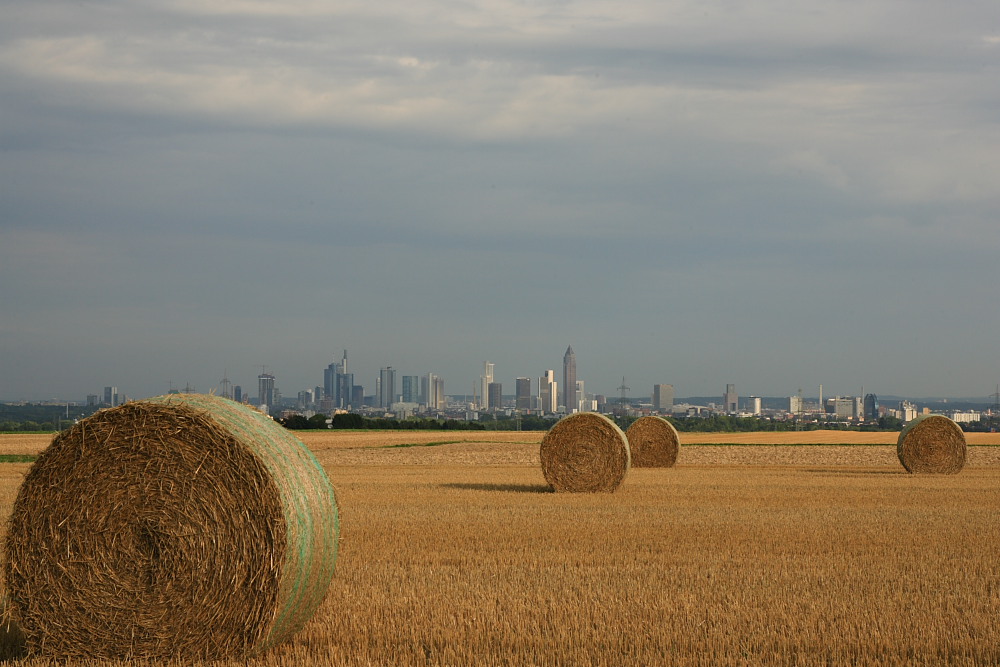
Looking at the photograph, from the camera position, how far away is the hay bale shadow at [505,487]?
23.7m

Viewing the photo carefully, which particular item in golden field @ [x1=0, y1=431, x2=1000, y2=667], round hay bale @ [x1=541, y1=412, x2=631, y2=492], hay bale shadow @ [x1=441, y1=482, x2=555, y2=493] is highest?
round hay bale @ [x1=541, y1=412, x2=631, y2=492]

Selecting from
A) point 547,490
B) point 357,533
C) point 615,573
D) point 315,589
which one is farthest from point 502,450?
point 315,589

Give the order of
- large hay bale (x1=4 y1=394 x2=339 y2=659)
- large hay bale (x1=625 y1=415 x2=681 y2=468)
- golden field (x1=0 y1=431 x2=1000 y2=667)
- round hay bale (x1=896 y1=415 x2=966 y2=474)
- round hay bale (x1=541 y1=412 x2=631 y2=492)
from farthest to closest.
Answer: large hay bale (x1=625 y1=415 x2=681 y2=468), round hay bale (x1=896 y1=415 x2=966 y2=474), round hay bale (x1=541 y1=412 x2=631 y2=492), golden field (x1=0 y1=431 x2=1000 y2=667), large hay bale (x1=4 y1=394 x2=339 y2=659)

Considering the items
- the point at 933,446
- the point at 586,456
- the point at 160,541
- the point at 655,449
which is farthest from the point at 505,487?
the point at 160,541

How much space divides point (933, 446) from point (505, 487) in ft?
42.3

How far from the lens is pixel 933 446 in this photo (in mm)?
30344

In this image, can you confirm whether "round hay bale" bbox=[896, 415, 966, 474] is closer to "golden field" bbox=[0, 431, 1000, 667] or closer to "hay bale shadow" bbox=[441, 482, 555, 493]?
"golden field" bbox=[0, 431, 1000, 667]

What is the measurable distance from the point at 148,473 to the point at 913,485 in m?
20.7

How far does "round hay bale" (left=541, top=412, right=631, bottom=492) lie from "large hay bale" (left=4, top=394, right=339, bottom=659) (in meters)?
15.2

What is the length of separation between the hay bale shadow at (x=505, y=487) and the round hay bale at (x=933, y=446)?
36.8ft

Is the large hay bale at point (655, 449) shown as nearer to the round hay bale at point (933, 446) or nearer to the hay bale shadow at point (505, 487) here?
the round hay bale at point (933, 446)

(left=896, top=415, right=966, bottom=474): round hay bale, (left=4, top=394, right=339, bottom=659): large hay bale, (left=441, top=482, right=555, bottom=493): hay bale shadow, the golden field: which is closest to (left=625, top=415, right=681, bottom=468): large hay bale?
(left=896, top=415, right=966, bottom=474): round hay bale

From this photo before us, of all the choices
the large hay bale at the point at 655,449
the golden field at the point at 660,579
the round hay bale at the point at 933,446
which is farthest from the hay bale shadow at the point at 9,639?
the large hay bale at the point at 655,449

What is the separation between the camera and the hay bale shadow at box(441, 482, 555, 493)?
77.8ft
